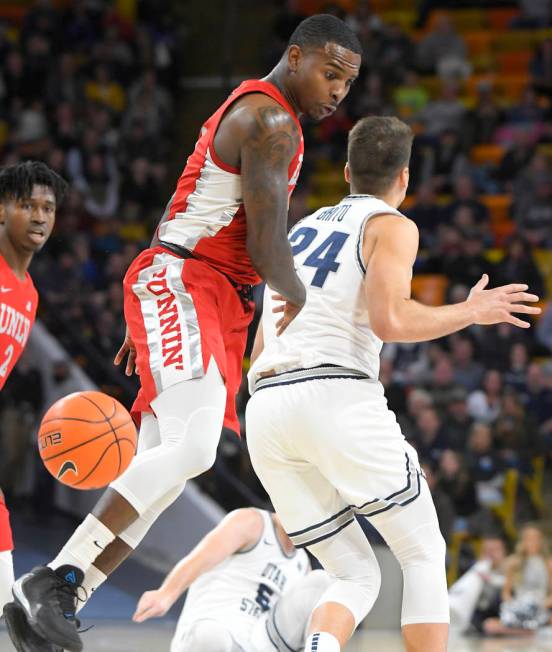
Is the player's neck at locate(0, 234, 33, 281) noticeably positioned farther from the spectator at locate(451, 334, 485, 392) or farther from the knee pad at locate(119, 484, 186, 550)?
the spectator at locate(451, 334, 485, 392)

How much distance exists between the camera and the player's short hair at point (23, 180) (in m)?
5.16

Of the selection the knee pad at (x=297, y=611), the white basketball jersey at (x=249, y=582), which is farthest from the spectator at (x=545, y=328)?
the knee pad at (x=297, y=611)

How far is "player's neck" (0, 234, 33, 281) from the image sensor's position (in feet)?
16.9

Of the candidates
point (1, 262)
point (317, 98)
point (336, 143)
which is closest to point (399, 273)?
point (317, 98)

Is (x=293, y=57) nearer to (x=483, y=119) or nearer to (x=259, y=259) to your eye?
(x=259, y=259)

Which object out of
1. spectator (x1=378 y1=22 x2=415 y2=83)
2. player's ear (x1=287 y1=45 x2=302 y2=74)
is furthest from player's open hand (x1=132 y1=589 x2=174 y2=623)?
spectator (x1=378 y1=22 x2=415 y2=83)

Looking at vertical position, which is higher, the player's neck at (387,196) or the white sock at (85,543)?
the player's neck at (387,196)

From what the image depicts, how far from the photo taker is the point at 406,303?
425 centimetres

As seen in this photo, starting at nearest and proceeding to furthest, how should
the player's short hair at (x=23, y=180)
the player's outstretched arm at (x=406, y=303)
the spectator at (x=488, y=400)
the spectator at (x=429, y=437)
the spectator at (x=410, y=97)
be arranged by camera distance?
the player's outstretched arm at (x=406, y=303)
the player's short hair at (x=23, y=180)
the spectator at (x=429, y=437)
the spectator at (x=488, y=400)
the spectator at (x=410, y=97)

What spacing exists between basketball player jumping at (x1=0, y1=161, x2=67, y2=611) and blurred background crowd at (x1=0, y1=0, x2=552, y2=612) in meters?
5.08

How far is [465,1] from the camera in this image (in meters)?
16.5

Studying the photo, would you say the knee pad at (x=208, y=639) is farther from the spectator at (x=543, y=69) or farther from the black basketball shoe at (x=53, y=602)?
the spectator at (x=543, y=69)

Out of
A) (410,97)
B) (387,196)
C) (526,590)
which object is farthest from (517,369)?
(387,196)

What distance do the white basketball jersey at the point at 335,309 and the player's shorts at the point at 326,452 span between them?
6 centimetres
